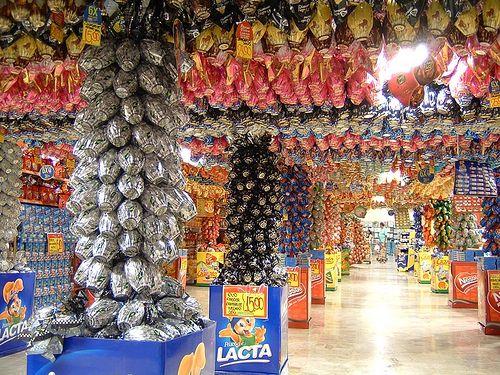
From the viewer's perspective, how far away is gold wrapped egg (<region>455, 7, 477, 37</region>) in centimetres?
280

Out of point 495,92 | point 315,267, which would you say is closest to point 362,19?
point 495,92

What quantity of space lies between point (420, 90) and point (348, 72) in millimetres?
969

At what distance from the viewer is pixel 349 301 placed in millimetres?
12727

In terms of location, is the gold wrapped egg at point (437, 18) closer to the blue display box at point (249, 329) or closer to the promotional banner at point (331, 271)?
the blue display box at point (249, 329)

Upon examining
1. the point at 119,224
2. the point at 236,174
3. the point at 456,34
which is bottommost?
the point at 119,224

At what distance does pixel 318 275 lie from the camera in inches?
464

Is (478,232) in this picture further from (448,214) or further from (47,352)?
(47,352)

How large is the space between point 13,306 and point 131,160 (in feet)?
15.8

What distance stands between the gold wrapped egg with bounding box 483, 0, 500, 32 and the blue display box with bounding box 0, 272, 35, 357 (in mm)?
6055

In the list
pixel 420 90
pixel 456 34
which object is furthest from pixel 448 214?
pixel 456 34

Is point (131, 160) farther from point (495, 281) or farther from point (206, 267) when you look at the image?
point (206, 267)

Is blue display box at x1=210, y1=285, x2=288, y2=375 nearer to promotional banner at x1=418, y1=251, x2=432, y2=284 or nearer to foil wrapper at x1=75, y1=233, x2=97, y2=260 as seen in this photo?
foil wrapper at x1=75, y1=233, x2=97, y2=260

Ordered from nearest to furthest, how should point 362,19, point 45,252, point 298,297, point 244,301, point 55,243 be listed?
point 362,19
point 244,301
point 298,297
point 45,252
point 55,243

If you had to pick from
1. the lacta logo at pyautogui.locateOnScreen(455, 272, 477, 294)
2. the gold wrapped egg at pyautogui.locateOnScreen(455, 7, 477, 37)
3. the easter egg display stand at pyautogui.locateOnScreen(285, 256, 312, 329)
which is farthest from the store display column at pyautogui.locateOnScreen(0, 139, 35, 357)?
the lacta logo at pyautogui.locateOnScreen(455, 272, 477, 294)
